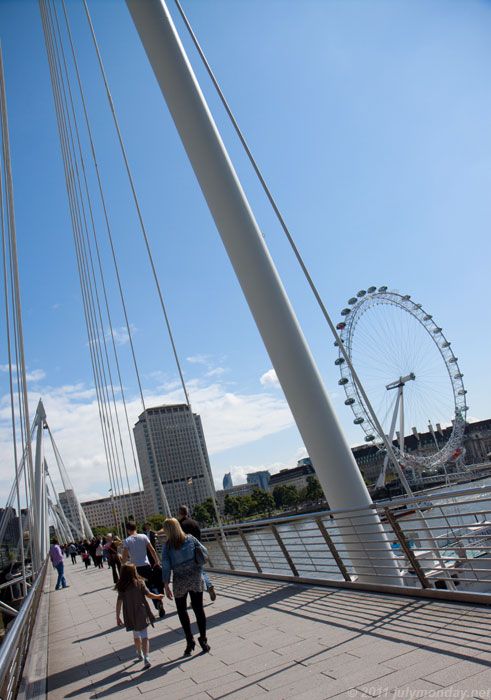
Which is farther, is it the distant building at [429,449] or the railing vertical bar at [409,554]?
the distant building at [429,449]

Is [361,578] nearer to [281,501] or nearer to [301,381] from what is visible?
[301,381]

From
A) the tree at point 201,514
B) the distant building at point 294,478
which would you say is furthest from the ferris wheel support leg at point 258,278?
the distant building at point 294,478

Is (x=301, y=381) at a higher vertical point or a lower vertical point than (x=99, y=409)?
lower

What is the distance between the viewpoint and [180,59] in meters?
6.56

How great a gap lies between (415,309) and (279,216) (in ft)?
94.6

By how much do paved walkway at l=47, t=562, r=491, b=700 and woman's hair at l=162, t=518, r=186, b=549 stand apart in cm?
82

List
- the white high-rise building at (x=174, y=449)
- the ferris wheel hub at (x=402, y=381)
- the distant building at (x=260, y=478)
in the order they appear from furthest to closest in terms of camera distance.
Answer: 1. the distant building at (x=260, y=478)
2. the white high-rise building at (x=174, y=449)
3. the ferris wheel hub at (x=402, y=381)

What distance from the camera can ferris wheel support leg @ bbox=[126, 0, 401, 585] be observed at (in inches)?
225

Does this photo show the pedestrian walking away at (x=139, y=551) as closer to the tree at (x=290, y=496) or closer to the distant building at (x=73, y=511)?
the distant building at (x=73, y=511)

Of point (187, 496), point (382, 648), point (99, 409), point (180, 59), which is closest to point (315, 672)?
point (382, 648)

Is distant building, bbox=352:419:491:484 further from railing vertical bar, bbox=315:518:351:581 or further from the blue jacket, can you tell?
the blue jacket

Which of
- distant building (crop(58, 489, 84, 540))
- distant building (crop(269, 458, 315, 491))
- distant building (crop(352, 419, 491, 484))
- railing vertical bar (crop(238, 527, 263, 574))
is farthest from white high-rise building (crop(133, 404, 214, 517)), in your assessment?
railing vertical bar (crop(238, 527, 263, 574))

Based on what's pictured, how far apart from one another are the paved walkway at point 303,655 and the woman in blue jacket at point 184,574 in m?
0.24

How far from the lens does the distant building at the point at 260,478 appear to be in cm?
17100
